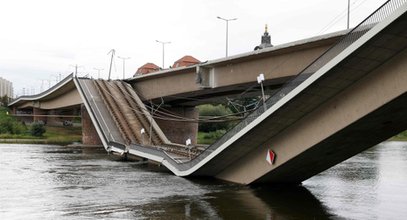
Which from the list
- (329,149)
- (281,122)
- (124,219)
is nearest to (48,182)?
(124,219)

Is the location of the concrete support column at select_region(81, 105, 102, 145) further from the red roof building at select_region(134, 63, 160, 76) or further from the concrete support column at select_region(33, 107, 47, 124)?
the concrete support column at select_region(33, 107, 47, 124)

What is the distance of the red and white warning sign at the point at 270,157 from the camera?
21.0 meters

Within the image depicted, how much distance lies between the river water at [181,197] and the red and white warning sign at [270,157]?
1.46 meters

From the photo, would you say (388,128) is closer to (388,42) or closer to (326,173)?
(388,42)

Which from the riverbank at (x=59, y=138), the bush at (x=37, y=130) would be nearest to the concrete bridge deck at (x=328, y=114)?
the riverbank at (x=59, y=138)

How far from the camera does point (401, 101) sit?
51.6 ft

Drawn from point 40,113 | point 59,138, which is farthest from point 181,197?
point 40,113

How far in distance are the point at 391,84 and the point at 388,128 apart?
352cm

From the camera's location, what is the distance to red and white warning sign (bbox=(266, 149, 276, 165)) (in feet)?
69.0

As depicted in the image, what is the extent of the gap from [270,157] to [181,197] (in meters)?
4.60

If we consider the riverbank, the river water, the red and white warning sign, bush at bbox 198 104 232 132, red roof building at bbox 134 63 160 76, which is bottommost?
the river water

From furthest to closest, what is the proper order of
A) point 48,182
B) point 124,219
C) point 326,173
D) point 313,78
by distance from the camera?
point 326,173 → point 48,182 → point 313,78 → point 124,219

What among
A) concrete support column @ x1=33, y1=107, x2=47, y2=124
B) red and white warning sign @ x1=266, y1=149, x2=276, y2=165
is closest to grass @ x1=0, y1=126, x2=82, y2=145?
concrete support column @ x1=33, y1=107, x2=47, y2=124

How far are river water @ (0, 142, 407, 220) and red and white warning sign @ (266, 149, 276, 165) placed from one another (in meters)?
1.46
